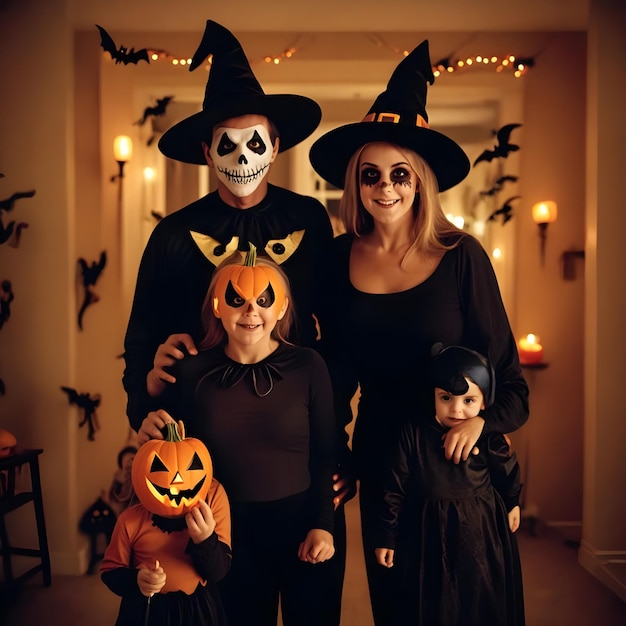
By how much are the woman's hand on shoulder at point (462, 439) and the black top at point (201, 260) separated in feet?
1.85

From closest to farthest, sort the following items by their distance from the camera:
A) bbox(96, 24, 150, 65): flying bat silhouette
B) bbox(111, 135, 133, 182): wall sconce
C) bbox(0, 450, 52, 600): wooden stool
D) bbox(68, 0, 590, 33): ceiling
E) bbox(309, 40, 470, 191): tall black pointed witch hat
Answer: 1. bbox(309, 40, 470, 191): tall black pointed witch hat
2. bbox(96, 24, 150, 65): flying bat silhouette
3. bbox(0, 450, 52, 600): wooden stool
4. bbox(68, 0, 590, 33): ceiling
5. bbox(111, 135, 133, 182): wall sconce

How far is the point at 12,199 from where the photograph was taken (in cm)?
360

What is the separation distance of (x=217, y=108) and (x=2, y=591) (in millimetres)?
2924

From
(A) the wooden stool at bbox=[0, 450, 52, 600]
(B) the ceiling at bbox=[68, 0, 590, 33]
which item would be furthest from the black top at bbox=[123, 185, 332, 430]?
(B) the ceiling at bbox=[68, 0, 590, 33]

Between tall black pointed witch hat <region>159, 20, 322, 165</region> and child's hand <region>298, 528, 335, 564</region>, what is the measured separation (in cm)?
131

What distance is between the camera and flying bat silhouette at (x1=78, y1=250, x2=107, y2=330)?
3875mm

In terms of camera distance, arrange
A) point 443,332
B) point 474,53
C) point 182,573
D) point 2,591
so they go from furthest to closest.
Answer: point 474,53 → point 2,591 → point 443,332 → point 182,573

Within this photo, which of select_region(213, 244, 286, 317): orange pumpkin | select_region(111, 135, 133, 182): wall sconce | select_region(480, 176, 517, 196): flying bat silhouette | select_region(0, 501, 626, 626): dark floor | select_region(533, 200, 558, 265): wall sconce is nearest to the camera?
select_region(213, 244, 286, 317): orange pumpkin

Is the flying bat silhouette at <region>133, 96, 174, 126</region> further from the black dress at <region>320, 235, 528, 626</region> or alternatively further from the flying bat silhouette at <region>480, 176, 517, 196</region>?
the black dress at <region>320, 235, 528, 626</region>

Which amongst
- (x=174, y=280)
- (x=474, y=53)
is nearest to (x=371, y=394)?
(x=174, y=280)

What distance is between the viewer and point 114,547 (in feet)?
5.79

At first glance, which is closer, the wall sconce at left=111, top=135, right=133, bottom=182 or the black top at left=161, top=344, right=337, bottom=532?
the black top at left=161, top=344, right=337, bottom=532

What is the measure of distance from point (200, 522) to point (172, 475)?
0.14m

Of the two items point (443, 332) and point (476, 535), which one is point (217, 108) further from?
point (476, 535)
